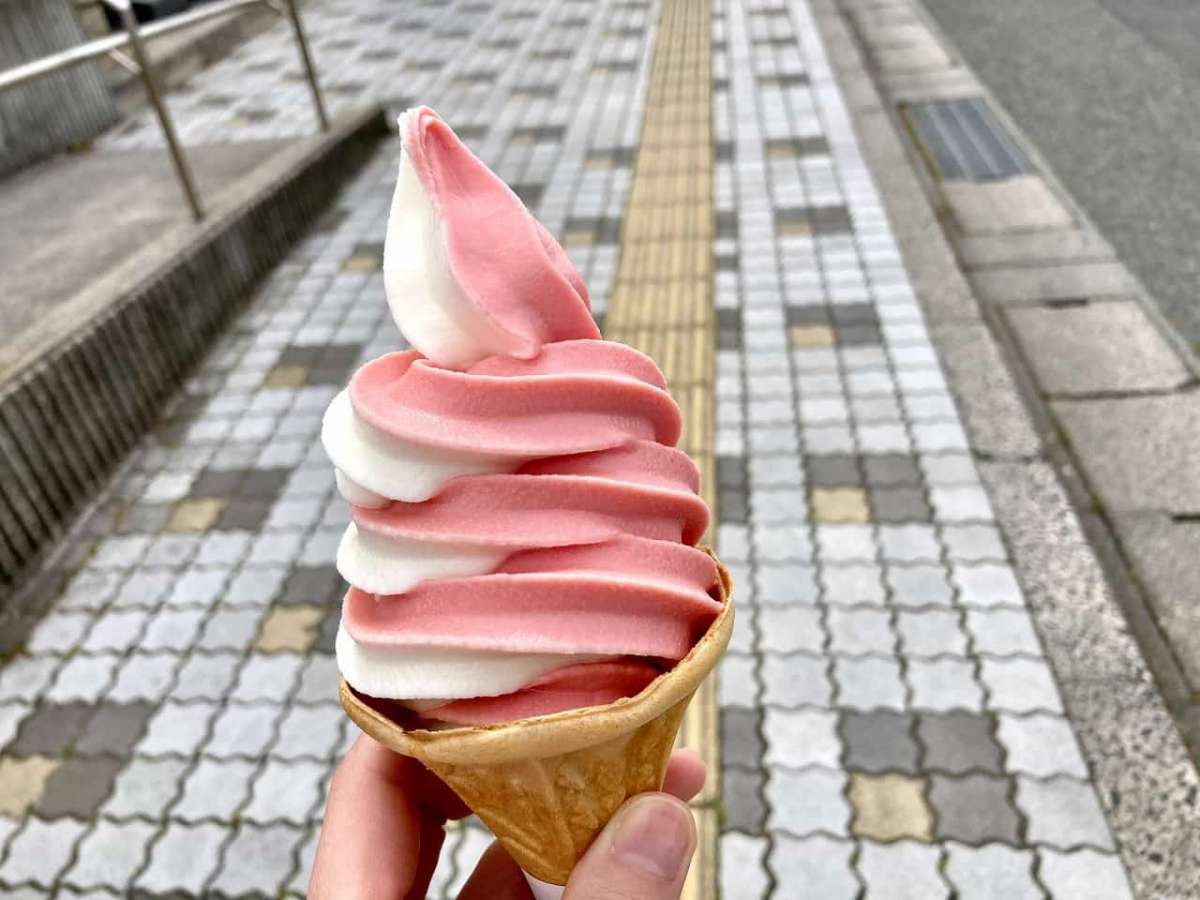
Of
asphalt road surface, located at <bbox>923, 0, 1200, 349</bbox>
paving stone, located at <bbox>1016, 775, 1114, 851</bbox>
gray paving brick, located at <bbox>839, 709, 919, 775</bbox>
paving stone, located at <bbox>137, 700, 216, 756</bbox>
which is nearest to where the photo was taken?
paving stone, located at <bbox>1016, 775, 1114, 851</bbox>

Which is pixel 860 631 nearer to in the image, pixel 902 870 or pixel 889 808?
pixel 889 808

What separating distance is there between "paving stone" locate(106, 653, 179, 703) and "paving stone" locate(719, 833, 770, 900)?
175 cm

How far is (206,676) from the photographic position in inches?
113

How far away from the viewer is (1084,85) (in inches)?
263

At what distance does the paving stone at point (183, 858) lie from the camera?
235cm

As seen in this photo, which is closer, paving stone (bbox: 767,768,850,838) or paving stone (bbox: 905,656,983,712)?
paving stone (bbox: 767,768,850,838)

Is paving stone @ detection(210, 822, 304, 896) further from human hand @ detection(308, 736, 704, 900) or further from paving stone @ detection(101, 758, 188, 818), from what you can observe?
human hand @ detection(308, 736, 704, 900)

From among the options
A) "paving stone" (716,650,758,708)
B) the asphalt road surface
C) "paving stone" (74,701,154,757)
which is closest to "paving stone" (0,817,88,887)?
"paving stone" (74,701,154,757)

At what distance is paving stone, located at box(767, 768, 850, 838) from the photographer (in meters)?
2.33

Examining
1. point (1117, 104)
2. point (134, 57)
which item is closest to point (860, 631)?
point (134, 57)

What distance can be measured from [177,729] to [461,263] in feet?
6.68

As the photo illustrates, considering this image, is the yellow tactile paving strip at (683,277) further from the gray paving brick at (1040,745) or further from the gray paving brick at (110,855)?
the gray paving brick at (110,855)

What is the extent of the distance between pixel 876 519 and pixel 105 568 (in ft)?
8.95

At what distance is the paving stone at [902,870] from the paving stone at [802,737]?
0.26 meters
